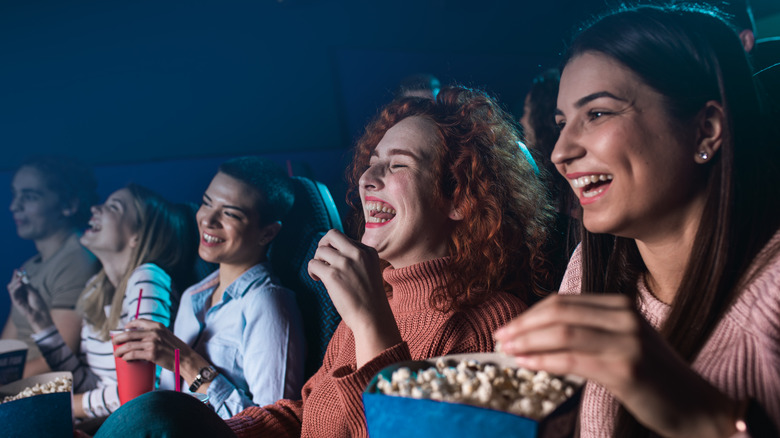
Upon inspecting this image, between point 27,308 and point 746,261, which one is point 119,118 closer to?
point 27,308

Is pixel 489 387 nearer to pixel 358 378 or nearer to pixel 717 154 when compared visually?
pixel 358 378

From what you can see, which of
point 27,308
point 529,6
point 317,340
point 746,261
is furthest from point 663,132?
point 27,308

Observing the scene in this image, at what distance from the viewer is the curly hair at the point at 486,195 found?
4.23 feet

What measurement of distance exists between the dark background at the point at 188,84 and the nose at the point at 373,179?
0.44 m

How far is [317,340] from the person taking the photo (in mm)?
1663

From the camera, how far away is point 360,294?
1.05 m

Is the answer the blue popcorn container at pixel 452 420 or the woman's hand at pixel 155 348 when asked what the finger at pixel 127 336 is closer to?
the woman's hand at pixel 155 348

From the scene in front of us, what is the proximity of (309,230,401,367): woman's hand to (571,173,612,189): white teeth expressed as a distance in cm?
40

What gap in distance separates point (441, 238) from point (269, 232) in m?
0.67

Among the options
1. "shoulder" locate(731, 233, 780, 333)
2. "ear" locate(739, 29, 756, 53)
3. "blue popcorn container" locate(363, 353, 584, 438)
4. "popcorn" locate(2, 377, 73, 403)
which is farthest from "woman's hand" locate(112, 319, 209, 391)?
"ear" locate(739, 29, 756, 53)

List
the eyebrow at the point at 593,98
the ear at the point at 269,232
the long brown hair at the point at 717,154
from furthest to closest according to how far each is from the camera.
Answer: the ear at the point at 269,232 < the eyebrow at the point at 593,98 < the long brown hair at the point at 717,154

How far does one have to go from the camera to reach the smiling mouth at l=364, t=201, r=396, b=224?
1366 mm

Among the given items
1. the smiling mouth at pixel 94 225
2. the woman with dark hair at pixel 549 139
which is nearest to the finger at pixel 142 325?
the smiling mouth at pixel 94 225

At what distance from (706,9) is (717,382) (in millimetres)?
648
